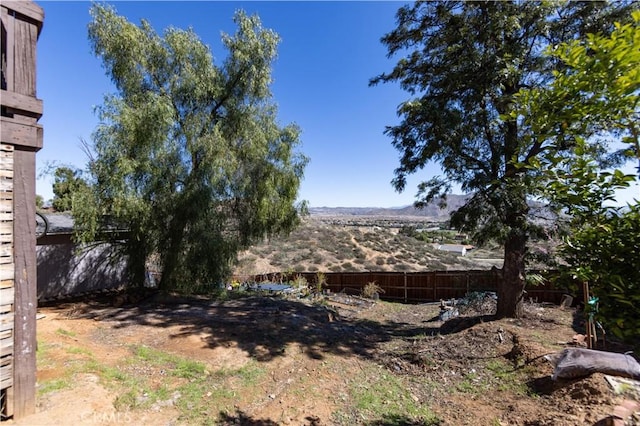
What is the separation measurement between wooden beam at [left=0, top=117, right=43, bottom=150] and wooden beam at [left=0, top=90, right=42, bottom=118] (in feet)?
0.39

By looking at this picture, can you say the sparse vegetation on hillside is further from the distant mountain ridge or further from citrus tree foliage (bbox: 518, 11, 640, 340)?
citrus tree foliage (bbox: 518, 11, 640, 340)

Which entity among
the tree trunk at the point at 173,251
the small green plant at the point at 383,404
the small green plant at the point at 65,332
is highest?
the tree trunk at the point at 173,251

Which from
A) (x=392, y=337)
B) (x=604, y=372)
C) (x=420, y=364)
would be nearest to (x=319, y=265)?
(x=392, y=337)

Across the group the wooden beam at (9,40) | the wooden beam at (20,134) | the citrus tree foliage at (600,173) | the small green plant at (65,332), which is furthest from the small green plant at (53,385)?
the citrus tree foliage at (600,173)

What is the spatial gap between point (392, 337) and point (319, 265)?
15938 mm

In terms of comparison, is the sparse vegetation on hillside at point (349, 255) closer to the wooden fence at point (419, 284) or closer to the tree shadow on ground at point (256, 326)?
the wooden fence at point (419, 284)

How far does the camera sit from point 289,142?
10047 millimetres

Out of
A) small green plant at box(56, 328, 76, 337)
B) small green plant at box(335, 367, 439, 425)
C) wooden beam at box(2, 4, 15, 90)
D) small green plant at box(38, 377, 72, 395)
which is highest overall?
wooden beam at box(2, 4, 15, 90)

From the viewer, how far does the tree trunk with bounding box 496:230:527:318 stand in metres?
6.91

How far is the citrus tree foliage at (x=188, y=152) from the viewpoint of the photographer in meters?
7.15

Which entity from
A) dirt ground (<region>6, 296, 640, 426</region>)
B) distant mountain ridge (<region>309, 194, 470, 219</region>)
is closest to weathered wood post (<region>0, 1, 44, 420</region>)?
dirt ground (<region>6, 296, 640, 426</region>)

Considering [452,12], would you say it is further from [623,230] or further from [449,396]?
[449,396]

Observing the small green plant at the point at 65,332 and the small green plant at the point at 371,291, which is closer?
the small green plant at the point at 65,332

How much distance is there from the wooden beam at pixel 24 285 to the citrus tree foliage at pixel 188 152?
4506 mm
